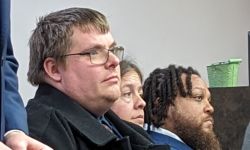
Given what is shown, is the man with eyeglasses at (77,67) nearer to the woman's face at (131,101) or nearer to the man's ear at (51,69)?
the man's ear at (51,69)

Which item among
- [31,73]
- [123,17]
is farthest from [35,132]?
[123,17]

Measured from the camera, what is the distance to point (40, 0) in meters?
2.23

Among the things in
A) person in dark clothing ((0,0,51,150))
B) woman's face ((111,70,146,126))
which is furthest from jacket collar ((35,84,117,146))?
woman's face ((111,70,146,126))

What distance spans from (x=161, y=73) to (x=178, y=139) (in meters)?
0.37

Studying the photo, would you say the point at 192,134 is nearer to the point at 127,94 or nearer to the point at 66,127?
the point at 127,94

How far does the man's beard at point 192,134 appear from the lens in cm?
198

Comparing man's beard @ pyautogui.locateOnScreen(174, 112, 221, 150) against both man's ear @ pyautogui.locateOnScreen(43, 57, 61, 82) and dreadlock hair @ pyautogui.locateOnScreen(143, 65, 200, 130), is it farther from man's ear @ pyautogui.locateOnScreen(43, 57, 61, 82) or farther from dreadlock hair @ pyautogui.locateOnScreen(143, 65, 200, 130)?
man's ear @ pyautogui.locateOnScreen(43, 57, 61, 82)

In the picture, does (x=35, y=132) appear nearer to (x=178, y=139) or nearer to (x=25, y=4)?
(x=178, y=139)

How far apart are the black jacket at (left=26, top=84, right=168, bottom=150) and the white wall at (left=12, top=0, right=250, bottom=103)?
91 centimetres

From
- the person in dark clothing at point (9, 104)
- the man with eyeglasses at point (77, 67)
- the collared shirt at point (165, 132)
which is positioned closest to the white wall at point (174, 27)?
the collared shirt at point (165, 132)

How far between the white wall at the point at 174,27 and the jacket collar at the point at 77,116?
877mm

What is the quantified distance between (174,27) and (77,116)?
171 cm

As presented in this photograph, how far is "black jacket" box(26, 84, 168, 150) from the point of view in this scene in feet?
3.76

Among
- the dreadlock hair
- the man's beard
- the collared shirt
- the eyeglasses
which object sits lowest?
the man's beard
